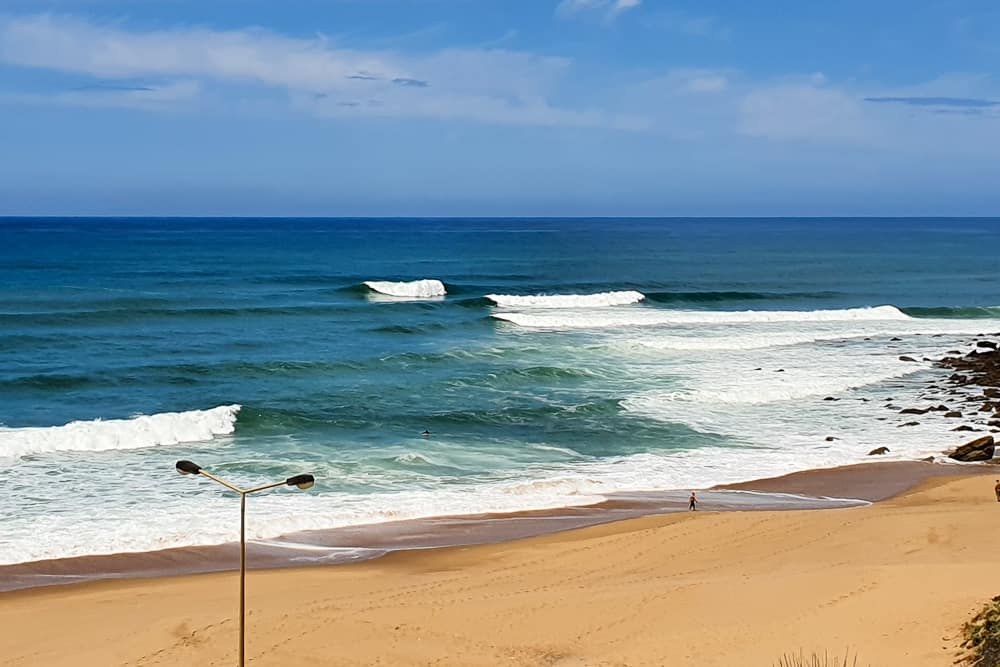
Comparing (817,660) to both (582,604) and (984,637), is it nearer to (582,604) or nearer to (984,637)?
(984,637)

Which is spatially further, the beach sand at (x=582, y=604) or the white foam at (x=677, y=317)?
the white foam at (x=677, y=317)

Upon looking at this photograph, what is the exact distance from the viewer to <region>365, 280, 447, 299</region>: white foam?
64.1 meters

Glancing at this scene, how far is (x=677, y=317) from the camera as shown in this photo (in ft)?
176

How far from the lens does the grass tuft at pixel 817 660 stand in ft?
41.5

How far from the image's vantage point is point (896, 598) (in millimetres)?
14445

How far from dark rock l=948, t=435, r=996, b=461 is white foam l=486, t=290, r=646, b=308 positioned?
114 ft

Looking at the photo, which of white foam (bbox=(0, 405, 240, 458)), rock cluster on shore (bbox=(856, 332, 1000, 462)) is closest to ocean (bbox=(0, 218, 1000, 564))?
white foam (bbox=(0, 405, 240, 458))

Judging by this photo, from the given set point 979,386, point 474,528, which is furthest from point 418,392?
point 979,386

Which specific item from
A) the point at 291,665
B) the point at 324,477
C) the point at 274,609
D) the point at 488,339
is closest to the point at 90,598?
the point at 274,609

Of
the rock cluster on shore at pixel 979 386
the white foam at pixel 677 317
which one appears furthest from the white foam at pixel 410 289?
the rock cluster on shore at pixel 979 386

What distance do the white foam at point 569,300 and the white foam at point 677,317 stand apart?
2.75 m

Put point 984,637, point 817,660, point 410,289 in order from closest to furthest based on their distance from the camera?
point 984,637, point 817,660, point 410,289

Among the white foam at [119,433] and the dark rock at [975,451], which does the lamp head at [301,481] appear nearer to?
the white foam at [119,433]

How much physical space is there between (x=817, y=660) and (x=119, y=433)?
1982 cm
